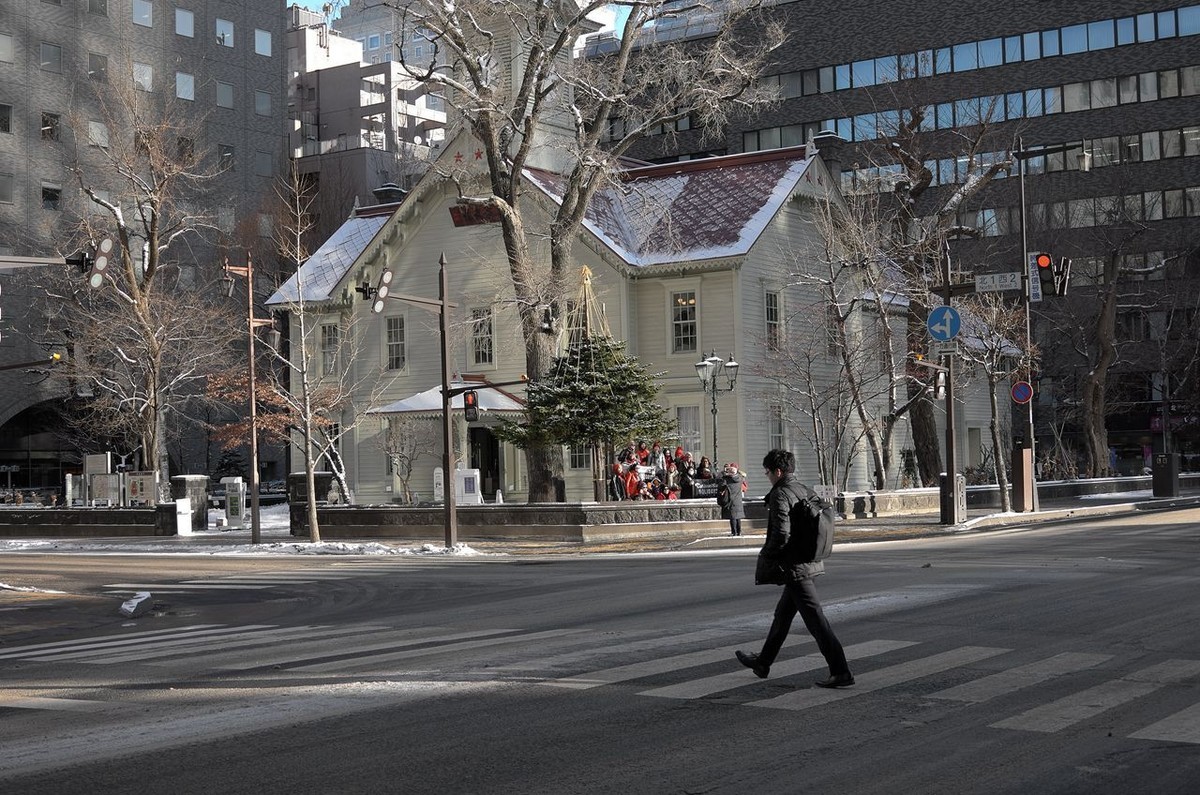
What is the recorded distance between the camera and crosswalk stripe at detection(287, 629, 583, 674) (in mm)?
11570

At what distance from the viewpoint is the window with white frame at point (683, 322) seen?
42156 mm

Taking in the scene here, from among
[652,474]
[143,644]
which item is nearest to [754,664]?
[143,644]

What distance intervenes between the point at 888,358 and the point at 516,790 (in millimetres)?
32475

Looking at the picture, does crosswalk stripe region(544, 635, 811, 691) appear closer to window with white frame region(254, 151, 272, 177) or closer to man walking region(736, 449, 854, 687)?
man walking region(736, 449, 854, 687)

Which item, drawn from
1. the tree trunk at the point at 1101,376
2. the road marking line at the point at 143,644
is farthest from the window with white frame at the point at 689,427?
the road marking line at the point at 143,644

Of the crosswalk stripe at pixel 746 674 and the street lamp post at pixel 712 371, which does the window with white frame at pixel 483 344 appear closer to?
the street lamp post at pixel 712 371

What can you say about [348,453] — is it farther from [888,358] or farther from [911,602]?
[911,602]

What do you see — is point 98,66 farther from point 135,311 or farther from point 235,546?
point 235,546

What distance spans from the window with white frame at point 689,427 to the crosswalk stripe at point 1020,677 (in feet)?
101

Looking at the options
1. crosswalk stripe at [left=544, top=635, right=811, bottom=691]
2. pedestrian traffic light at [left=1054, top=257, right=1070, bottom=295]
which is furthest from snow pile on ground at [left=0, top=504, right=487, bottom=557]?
crosswalk stripe at [left=544, top=635, right=811, bottom=691]

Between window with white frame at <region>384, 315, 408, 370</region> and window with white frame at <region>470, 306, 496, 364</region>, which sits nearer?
window with white frame at <region>470, 306, 496, 364</region>

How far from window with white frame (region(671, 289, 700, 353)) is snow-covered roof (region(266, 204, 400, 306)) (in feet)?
37.5

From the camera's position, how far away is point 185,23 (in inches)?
2790

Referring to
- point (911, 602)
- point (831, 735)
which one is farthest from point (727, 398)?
point (831, 735)
